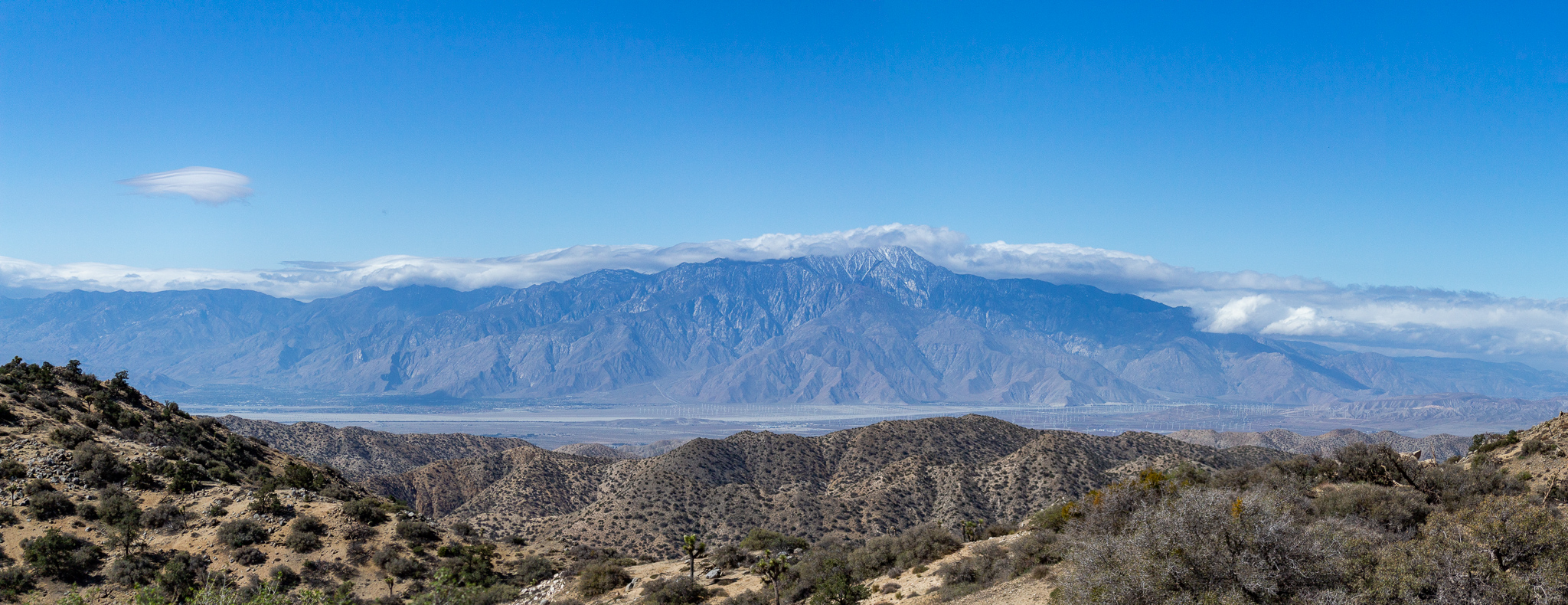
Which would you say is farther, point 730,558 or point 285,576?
point 730,558

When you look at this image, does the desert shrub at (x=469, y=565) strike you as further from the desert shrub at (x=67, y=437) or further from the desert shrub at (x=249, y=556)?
the desert shrub at (x=67, y=437)

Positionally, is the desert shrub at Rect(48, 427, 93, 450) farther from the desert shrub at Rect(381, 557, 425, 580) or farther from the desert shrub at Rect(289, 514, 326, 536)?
the desert shrub at Rect(381, 557, 425, 580)

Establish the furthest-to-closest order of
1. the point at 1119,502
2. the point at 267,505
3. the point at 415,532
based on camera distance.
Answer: the point at 415,532 → the point at 267,505 → the point at 1119,502

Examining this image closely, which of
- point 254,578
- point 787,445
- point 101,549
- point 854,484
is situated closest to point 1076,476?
point 854,484

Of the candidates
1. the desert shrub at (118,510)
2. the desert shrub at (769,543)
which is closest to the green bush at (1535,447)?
the desert shrub at (769,543)

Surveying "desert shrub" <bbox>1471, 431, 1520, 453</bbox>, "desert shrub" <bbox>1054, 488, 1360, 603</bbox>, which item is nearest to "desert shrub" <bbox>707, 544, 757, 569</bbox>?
"desert shrub" <bbox>1054, 488, 1360, 603</bbox>

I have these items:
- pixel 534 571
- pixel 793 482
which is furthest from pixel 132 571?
pixel 793 482

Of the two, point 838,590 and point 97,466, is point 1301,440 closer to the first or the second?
point 838,590
